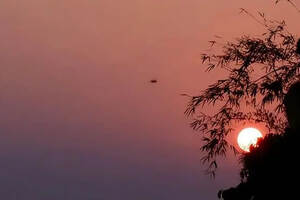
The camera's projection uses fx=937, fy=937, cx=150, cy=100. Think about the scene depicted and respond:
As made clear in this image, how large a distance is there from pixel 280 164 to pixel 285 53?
206 centimetres

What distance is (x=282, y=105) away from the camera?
15047 millimetres

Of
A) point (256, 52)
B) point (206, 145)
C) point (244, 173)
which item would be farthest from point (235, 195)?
point (256, 52)

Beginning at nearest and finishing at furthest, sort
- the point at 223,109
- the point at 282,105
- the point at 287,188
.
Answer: the point at 287,188, the point at 282,105, the point at 223,109

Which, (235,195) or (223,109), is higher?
(223,109)

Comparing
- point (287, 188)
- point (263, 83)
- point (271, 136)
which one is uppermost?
point (263, 83)

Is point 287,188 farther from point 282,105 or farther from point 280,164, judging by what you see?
point 282,105

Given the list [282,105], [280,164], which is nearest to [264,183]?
[280,164]

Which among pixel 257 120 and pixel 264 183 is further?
pixel 257 120

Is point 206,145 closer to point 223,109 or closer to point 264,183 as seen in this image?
point 223,109

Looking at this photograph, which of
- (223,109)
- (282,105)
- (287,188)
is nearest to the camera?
(287,188)

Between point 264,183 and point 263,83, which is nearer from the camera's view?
point 264,183

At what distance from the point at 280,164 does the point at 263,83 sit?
176 centimetres

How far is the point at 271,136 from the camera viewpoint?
14.6 m

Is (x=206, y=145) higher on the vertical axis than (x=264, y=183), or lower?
higher
